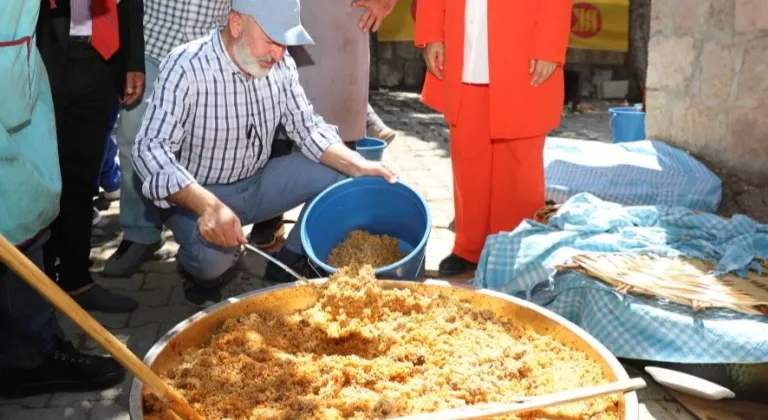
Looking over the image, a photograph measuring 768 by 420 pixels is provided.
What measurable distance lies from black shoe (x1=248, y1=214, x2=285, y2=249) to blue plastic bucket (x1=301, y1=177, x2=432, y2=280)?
1.17 meters

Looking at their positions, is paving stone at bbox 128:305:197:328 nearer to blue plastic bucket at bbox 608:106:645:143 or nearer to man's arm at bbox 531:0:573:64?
man's arm at bbox 531:0:573:64

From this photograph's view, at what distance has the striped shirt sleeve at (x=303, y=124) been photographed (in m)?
3.05

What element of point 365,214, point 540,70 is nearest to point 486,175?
point 540,70

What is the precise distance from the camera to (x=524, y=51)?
3281mm

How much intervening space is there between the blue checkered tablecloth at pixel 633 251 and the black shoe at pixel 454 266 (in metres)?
0.46

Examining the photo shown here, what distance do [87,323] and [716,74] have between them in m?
3.59

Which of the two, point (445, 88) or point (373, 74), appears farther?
point (373, 74)

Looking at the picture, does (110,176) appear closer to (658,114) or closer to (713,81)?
(658,114)

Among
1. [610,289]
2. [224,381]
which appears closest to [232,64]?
[224,381]

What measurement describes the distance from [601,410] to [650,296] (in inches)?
42.9

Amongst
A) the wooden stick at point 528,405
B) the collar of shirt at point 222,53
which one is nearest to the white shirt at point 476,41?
the collar of shirt at point 222,53

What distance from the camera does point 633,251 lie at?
2938 mm

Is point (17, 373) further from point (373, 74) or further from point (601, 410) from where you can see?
point (373, 74)

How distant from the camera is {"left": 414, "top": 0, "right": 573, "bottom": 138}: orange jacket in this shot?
10.6 feet
